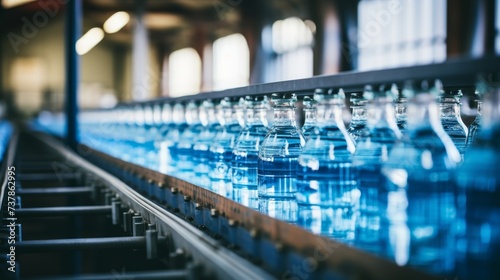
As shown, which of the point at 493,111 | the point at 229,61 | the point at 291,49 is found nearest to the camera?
the point at 493,111

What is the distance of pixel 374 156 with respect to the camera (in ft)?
3.71

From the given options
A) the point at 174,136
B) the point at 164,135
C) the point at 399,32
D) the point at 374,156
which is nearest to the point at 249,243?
the point at 374,156

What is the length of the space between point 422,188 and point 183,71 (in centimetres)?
2208

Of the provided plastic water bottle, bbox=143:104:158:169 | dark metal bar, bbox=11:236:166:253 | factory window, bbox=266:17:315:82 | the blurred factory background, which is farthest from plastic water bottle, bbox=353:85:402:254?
factory window, bbox=266:17:315:82

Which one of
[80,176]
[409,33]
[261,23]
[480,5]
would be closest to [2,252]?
[80,176]

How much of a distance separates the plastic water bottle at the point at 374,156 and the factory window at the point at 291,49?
11505mm

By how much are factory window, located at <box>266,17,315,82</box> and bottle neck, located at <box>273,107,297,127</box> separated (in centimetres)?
1110

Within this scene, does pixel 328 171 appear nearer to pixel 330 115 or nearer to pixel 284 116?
pixel 330 115

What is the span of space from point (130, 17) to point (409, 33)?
1042 centimetres

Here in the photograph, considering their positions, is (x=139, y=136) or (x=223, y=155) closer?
(x=223, y=155)

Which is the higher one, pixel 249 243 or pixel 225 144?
pixel 225 144

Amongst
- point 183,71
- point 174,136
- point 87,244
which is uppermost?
point 183,71

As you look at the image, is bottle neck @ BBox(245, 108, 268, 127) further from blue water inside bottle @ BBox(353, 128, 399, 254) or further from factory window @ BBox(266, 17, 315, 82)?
factory window @ BBox(266, 17, 315, 82)

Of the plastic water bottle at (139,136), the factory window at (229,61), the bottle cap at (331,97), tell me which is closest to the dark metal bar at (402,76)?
the bottle cap at (331,97)
